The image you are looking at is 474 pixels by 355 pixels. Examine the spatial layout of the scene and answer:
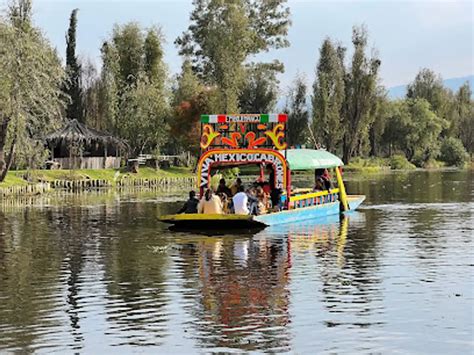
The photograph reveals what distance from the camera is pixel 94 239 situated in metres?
32.9

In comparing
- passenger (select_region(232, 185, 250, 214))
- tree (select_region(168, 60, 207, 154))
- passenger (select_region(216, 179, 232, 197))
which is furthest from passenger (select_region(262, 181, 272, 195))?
tree (select_region(168, 60, 207, 154))

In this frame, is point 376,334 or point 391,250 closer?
point 376,334

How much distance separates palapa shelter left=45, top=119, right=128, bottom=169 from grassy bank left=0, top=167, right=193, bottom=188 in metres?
2.89

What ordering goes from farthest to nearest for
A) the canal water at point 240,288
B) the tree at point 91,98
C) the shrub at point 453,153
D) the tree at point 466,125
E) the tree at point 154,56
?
1. the tree at point 466,125
2. the shrub at point 453,153
3. the tree at point 91,98
4. the tree at point 154,56
5. the canal water at point 240,288

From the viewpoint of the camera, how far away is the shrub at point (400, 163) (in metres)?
119

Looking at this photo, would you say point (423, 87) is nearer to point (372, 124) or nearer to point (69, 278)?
point (372, 124)

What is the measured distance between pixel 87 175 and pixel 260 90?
35.5 m

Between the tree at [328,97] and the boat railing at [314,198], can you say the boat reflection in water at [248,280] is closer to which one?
the boat railing at [314,198]

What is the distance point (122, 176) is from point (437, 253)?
5488cm

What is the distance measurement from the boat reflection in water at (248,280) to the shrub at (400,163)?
275 ft

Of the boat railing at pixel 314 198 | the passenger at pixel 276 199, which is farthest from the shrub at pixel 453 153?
the passenger at pixel 276 199

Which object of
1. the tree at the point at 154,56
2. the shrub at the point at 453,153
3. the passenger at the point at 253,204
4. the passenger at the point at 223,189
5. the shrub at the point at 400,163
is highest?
the tree at the point at 154,56

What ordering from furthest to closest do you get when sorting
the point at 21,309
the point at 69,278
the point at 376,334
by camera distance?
the point at 69,278
the point at 21,309
the point at 376,334

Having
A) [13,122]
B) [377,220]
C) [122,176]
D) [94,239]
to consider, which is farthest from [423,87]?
[94,239]
